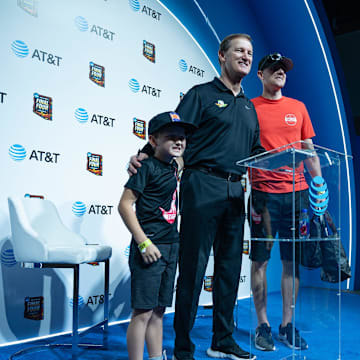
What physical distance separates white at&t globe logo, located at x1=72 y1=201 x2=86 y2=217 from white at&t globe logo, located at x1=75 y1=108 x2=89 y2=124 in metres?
0.63


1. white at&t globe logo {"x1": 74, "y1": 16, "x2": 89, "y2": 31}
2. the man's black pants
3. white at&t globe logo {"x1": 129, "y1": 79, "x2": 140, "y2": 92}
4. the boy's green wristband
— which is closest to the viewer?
the boy's green wristband

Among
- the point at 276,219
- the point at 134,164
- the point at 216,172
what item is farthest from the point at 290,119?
the point at 134,164

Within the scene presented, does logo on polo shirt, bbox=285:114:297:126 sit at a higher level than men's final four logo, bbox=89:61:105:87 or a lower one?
lower

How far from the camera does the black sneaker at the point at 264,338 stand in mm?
2010

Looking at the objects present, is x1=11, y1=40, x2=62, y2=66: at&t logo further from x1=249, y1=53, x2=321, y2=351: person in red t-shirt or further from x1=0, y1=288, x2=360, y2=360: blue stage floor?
x1=0, y1=288, x2=360, y2=360: blue stage floor

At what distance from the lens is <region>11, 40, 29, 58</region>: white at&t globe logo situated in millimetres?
2812

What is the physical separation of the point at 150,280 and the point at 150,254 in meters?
0.13

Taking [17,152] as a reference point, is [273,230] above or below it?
below

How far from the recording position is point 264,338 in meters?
2.05

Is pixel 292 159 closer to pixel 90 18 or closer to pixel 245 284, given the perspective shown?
pixel 90 18

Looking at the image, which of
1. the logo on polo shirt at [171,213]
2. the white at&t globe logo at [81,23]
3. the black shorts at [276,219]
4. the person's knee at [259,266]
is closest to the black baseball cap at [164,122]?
the logo on polo shirt at [171,213]

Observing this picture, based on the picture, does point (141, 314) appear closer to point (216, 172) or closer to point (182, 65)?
point (216, 172)

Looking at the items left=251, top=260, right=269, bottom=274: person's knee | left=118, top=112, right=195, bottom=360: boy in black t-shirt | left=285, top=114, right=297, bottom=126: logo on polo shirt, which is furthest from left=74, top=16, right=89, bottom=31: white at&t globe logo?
left=251, top=260, right=269, bottom=274: person's knee

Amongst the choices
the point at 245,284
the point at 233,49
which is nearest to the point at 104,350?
the point at 233,49
